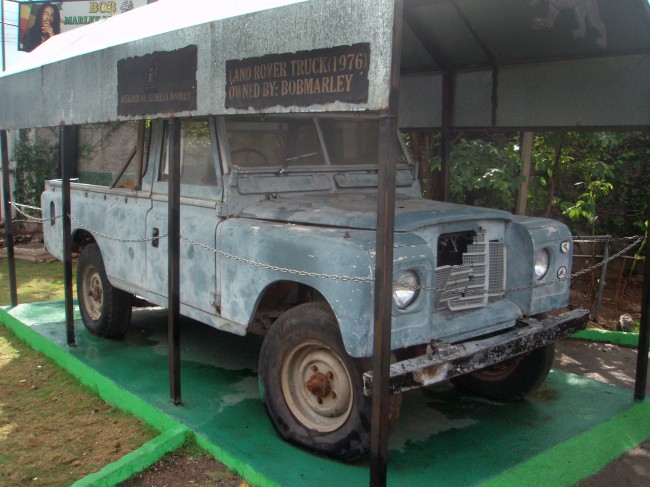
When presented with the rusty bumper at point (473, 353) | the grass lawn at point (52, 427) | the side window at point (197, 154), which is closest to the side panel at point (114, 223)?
the side window at point (197, 154)

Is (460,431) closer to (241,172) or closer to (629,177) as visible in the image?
(241,172)

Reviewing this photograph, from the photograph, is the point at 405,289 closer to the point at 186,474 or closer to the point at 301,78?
the point at 301,78

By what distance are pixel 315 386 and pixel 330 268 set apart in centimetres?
72

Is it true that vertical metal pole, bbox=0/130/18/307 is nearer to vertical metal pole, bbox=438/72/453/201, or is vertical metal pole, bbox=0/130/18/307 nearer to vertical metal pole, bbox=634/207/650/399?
vertical metal pole, bbox=438/72/453/201

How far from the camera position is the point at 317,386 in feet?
12.4

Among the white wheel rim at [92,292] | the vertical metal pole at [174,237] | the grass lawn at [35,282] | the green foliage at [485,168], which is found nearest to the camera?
the vertical metal pole at [174,237]

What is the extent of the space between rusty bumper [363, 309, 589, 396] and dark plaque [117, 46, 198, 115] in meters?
1.92

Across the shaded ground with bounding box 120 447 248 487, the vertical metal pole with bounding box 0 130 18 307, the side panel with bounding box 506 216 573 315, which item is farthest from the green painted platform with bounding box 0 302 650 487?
the vertical metal pole with bounding box 0 130 18 307

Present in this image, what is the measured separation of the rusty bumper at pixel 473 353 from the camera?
332 centimetres

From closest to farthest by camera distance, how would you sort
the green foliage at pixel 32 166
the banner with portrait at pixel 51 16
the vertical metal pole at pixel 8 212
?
the vertical metal pole at pixel 8 212 → the green foliage at pixel 32 166 → the banner with portrait at pixel 51 16

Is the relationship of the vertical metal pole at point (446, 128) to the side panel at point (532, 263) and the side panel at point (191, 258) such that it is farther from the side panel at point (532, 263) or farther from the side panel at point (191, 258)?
the side panel at point (191, 258)

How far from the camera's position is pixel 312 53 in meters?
3.16

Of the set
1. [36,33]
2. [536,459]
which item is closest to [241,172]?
[536,459]

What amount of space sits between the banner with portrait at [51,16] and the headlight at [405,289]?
14.0 metres
